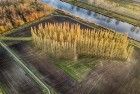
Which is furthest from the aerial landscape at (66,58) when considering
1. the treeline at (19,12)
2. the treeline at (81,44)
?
the treeline at (19,12)

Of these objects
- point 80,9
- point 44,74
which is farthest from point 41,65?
point 80,9

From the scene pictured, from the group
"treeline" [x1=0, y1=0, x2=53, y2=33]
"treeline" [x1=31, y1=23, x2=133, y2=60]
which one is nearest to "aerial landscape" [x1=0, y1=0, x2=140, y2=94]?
"treeline" [x1=31, y1=23, x2=133, y2=60]

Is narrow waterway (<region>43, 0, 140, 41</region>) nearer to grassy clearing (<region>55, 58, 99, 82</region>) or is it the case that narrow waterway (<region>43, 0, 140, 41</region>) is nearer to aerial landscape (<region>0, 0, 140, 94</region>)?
aerial landscape (<region>0, 0, 140, 94</region>)

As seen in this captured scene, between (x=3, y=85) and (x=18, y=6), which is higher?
(x=18, y=6)

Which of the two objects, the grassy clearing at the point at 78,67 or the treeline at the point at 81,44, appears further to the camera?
the treeline at the point at 81,44

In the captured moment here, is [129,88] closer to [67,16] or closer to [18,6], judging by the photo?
[67,16]

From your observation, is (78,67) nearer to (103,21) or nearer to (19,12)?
(103,21)

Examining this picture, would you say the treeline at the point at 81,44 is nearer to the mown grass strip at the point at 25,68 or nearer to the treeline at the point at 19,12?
the mown grass strip at the point at 25,68
